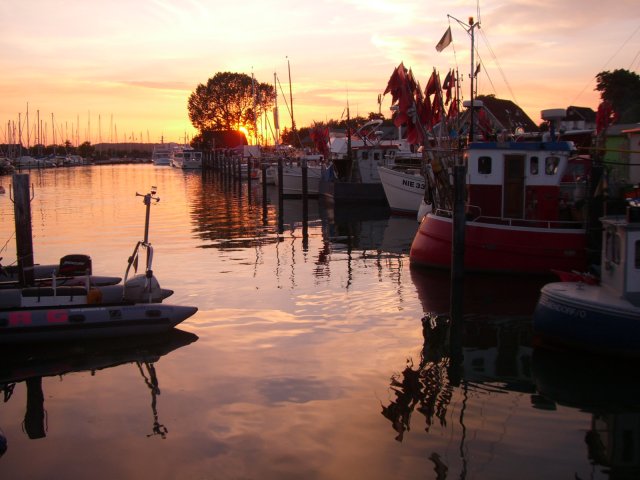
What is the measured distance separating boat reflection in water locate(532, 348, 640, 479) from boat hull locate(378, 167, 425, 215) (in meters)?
25.5

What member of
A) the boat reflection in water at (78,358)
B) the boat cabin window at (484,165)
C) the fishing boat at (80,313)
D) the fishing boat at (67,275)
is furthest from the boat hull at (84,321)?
the boat cabin window at (484,165)

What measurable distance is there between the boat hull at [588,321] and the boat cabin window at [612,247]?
0.57 metres

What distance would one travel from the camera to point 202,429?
932cm

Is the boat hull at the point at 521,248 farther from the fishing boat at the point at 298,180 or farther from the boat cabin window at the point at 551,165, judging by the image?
the fishing boat at the point at 298,180

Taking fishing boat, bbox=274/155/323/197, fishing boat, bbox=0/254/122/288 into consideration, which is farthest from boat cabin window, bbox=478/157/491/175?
fishing boat, bbox=274/155/323/197

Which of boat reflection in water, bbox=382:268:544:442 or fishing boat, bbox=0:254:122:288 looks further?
fishing boat, bbox=0:254:122:288

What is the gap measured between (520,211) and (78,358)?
1237cm

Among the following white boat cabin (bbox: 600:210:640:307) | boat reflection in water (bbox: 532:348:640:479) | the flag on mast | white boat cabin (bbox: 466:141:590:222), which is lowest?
boat reflection in water (bbox: 532:348:640:479)

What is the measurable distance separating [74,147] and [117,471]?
20419 cm

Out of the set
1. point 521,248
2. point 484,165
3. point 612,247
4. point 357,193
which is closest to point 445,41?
point 484,165

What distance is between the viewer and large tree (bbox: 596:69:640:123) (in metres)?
52.1

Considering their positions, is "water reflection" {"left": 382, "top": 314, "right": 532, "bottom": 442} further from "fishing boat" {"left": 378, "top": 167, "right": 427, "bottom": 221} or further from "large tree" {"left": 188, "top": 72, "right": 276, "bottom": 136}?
"large tree" {"left": 188, "top": 72, "right": 276, "bottom": 136}

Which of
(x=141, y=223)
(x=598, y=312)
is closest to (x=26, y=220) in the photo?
(x=598, y=312)

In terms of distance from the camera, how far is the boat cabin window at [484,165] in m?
19.5
